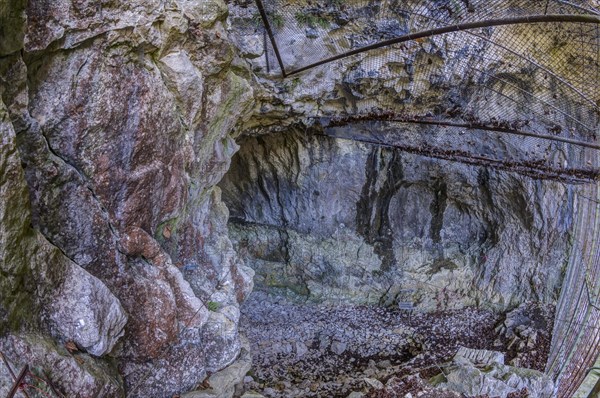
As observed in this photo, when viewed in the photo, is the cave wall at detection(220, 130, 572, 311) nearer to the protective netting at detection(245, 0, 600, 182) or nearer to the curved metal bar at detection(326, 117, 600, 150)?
the protective netting at detection(245, 0, 600, 182)

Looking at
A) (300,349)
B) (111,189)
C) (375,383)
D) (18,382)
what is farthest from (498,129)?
(18,382)

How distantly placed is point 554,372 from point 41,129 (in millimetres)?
5681

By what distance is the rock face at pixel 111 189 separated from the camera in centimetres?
267

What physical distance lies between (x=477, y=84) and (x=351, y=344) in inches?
196

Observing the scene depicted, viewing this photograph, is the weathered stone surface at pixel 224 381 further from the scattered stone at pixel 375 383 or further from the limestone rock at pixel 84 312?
the scattered stone at pixel 375 383

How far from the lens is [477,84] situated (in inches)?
243

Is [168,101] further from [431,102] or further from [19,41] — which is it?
[431,102]

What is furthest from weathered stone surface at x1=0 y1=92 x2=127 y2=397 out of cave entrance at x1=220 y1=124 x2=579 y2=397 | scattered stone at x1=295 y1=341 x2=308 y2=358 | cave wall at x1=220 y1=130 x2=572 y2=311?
cave wall at x1=220 y1=130 x2=572 y2=311

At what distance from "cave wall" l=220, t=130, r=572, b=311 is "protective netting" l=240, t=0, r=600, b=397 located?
1.51 m

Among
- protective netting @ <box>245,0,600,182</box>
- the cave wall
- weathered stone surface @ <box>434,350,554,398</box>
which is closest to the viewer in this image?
protective netting @ <box>245,0,600,182</box>

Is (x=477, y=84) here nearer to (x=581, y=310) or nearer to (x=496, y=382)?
(x=581, y=310)

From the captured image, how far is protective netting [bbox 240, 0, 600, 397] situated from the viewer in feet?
15.7

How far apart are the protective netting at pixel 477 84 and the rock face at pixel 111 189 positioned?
1.52 m

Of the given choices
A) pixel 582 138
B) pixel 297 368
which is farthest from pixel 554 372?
pixel 297 368
